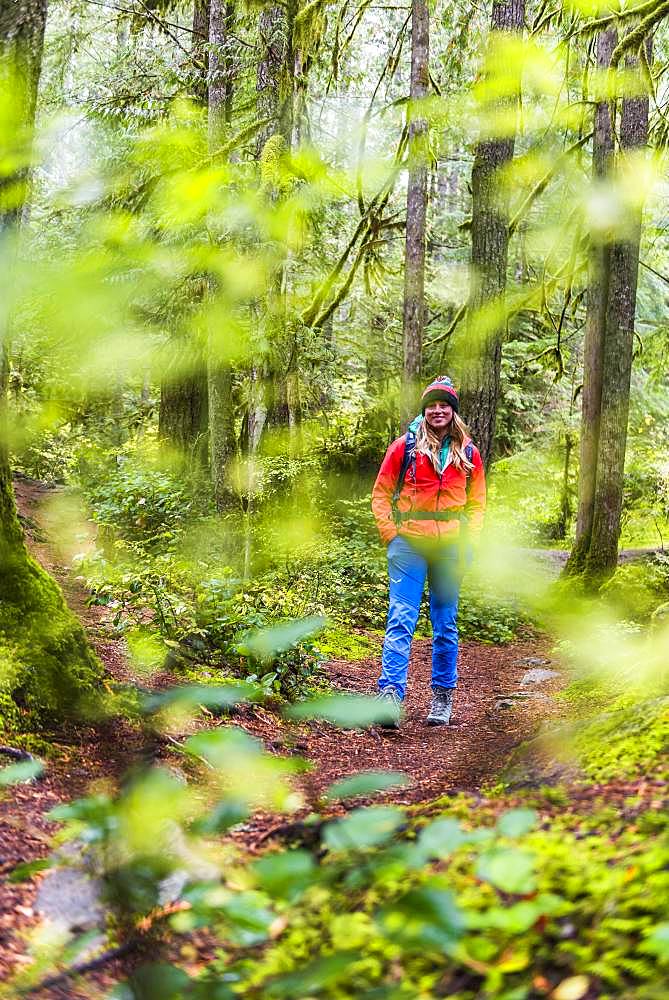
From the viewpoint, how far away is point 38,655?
3.67 m

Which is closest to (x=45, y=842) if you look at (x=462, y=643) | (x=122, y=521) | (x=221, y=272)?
(x=221, y=272)

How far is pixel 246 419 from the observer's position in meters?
11.5

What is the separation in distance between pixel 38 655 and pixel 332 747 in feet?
5.47

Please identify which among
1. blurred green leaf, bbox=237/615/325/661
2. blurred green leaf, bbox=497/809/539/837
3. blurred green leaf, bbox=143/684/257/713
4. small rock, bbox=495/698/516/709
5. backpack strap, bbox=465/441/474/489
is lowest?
small rock, bbox=495/698/516/709

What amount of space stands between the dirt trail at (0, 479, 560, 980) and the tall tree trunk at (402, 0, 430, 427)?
367cm

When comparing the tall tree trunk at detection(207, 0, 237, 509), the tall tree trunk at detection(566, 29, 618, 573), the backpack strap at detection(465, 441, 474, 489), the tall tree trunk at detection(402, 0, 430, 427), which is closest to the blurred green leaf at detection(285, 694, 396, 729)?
the backpack strap at detection(465, 441, 474, 489)

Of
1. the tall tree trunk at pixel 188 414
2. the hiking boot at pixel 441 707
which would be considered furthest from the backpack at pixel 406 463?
the tall tree trunk at pixel 188 414

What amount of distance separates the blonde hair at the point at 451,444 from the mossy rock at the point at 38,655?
2.33 meters

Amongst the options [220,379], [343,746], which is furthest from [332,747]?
[220,379]

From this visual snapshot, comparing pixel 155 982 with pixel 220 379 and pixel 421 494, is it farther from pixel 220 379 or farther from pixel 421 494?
pixel 220 379

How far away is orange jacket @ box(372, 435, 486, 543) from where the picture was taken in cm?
493

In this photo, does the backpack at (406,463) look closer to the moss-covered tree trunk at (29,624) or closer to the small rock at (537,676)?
the moss-covered tree trunk at (29,624)

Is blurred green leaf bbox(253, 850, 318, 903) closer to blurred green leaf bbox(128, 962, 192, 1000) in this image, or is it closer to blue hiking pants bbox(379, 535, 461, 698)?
blurred green leaf bbox(128, 962, 192, 1000)

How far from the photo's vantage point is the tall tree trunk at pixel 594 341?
32.9 feet
